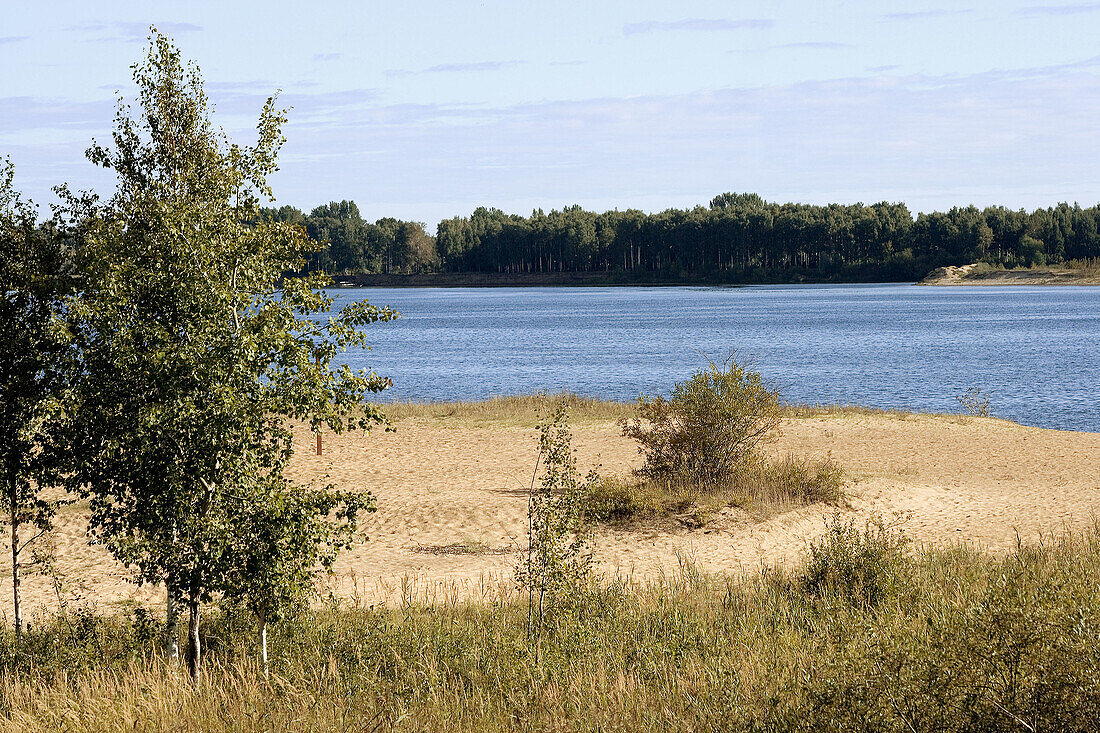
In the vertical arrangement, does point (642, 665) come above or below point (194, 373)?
below

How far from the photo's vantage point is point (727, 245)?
164750 millimetres

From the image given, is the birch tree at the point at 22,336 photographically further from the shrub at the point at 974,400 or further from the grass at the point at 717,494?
the shrub at the point at 974,400

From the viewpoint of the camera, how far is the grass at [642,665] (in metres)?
6.70

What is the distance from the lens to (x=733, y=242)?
163500 mm

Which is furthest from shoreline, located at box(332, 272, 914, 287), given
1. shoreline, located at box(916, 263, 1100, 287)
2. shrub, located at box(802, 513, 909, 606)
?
shrub, located at box(802, 513, 909, 606)

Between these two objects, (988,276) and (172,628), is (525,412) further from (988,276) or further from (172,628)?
(988,276)

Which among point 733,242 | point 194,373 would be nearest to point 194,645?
point 194,373

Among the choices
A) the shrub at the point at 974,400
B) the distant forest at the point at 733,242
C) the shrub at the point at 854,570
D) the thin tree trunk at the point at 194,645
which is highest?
the distant forest at the point at 733,242

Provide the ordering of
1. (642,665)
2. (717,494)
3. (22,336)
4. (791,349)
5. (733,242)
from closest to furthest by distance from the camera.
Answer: (642,665)
(22,336)
(717,494)
(791,349)
(733,242)

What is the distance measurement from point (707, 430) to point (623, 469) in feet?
11.6

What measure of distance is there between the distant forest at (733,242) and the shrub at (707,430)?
463ft

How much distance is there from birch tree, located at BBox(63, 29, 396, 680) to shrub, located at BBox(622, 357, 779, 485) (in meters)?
11.7

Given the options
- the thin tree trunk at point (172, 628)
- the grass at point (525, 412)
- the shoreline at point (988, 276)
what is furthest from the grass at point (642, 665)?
the shoreline at point (988, 276)

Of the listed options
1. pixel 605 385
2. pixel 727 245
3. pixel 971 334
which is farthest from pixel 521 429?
pixel 727 245
